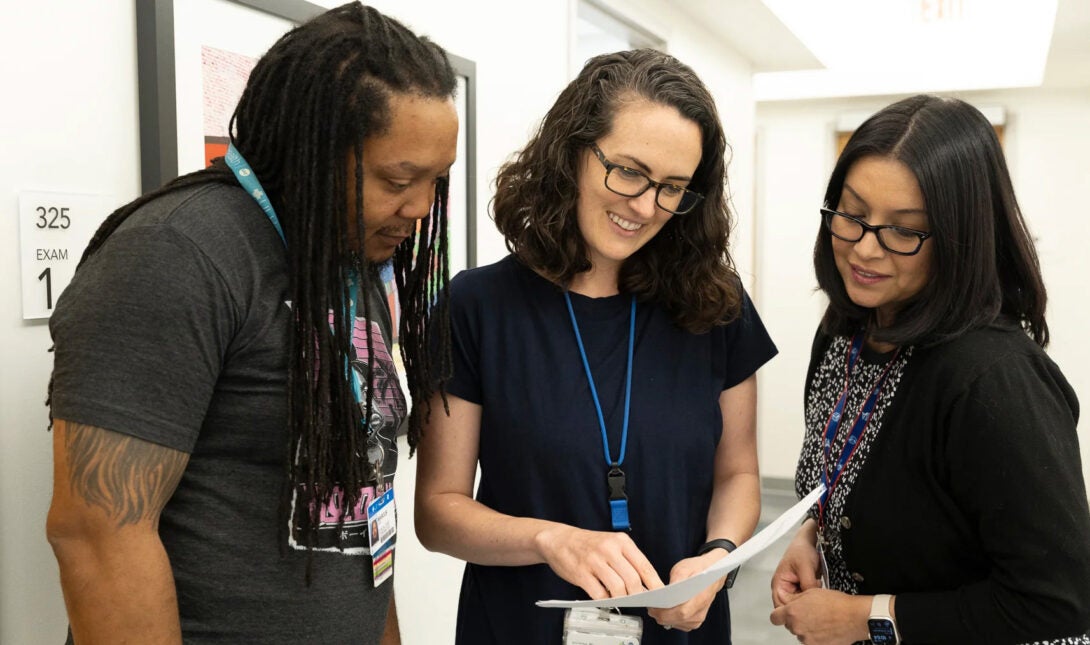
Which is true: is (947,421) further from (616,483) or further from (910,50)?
(910,50)

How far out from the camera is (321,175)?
3.25 ft

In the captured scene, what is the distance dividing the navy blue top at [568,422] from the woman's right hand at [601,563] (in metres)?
0.13

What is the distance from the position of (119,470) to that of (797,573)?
1.14 m

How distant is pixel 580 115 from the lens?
140 cm

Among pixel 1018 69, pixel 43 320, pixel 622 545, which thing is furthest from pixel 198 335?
pixel 1018 69

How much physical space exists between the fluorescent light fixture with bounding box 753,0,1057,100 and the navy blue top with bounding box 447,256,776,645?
4647 mm

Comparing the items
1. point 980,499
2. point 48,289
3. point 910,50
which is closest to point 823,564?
point 980,499

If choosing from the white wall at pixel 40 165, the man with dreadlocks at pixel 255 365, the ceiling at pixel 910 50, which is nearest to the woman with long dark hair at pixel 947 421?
the man with dreadlocks at pixel 255 365

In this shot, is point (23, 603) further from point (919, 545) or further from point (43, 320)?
point (919, 545)

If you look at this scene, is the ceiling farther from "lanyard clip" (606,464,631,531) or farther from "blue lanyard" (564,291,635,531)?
"lanyard clip" (606,464,631,531)

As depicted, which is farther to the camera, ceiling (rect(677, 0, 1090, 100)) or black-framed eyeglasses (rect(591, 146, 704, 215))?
ceiling (rect(677, 0, 1090, 100))

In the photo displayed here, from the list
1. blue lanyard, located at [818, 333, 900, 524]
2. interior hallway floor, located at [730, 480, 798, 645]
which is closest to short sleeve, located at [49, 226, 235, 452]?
blue lanyard, located at [818, 333, 900, 524]

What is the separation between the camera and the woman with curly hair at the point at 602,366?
4.48 ft

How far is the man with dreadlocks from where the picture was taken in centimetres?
84
